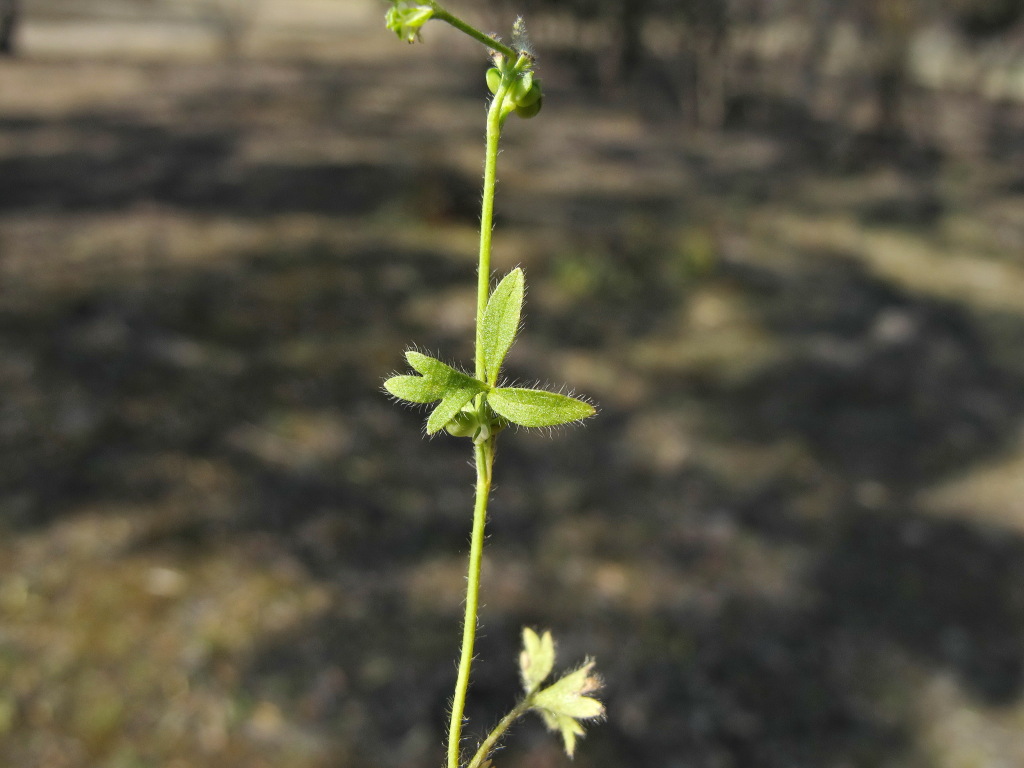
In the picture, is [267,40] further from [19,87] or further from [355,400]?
[355,400]

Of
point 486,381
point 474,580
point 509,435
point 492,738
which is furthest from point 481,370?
point 509,435

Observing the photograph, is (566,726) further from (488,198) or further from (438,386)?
(488,198)

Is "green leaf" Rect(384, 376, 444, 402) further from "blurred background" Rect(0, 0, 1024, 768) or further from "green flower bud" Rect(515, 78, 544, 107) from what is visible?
"blurred background" Rect(0, 0, 1024, 768)

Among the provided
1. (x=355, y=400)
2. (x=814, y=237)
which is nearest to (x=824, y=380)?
(x=814, y=237)

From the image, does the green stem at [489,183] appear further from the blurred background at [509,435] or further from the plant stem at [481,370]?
the blurred background at [509,435]

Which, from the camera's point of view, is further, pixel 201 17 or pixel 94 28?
pixel 201 17

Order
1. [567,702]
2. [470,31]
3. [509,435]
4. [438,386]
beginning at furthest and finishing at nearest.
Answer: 1. [509,435]
2. [567,702]
3. [438,386]
4. [470,31]
